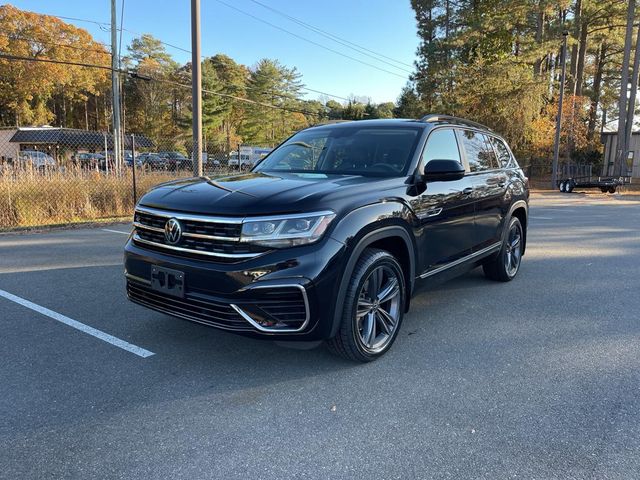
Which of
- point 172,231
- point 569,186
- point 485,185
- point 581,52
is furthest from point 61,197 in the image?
point 581,52

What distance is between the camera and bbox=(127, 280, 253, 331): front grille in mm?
3068

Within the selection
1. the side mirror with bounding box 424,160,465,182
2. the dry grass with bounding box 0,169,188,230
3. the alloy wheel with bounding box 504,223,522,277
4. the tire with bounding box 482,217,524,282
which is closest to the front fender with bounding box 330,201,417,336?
the side mirror with bounding box 424,160,465,182

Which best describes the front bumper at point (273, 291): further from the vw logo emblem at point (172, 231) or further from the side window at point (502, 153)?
the side window at point (502, 153)

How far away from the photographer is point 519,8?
30734 millimetres

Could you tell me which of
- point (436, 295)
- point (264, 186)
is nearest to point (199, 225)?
point (264, 186)

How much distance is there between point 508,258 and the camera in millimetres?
5953

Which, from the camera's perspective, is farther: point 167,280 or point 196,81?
point 196,81

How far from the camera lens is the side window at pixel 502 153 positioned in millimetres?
5771

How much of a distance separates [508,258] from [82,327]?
4.75 meters

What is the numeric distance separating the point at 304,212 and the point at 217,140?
197ft

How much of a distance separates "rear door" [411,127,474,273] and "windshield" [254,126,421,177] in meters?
0.22

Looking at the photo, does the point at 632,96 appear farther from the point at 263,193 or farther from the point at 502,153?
the point at 263,193

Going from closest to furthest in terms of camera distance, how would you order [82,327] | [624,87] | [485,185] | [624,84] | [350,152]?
[82,327]
[350,152]
[485,185]
[624,84]
[624,87]

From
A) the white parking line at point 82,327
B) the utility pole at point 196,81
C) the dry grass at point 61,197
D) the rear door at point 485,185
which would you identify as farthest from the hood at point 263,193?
the utility pole at point 196,81
